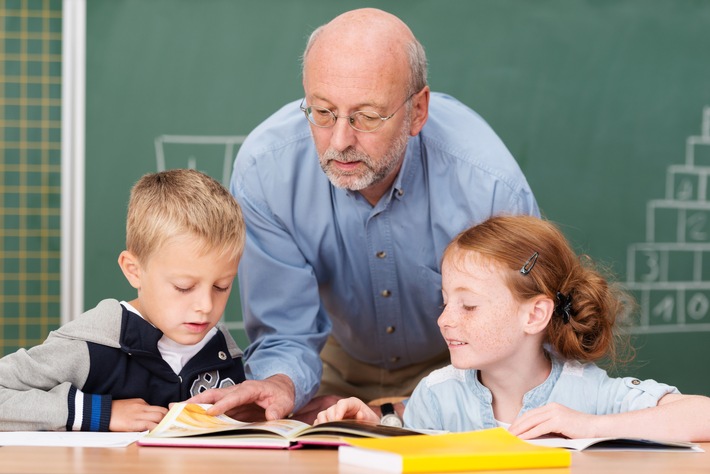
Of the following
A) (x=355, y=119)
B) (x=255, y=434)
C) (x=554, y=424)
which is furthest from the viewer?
(x=355, y=119)

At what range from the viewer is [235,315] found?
122 inches

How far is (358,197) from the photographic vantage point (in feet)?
7.19

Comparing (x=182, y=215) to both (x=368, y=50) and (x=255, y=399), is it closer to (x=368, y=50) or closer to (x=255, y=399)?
(x=255, y=399)

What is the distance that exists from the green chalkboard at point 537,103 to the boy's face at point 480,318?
1.54 metres

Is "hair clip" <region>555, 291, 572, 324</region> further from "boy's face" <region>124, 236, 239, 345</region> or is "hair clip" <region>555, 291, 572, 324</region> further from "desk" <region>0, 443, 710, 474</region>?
"boy's face" <region>124, 236, 239, 345</region>

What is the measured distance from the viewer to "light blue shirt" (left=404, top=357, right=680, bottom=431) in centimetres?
163

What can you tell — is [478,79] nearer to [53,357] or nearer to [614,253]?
[614,253]

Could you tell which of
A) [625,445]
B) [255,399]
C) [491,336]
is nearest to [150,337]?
[255,399]

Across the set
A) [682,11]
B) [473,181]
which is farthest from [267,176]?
[682,11]

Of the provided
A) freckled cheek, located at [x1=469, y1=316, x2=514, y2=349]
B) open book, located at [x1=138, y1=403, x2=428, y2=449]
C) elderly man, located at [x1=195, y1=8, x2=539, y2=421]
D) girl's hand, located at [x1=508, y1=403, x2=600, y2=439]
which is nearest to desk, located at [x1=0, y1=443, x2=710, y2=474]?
open book, located at [x1=138, y1=403, x2=428, y2=449]

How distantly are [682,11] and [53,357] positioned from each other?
2.57 m

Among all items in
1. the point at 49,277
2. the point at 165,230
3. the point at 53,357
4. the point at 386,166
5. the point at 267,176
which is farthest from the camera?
the point at 49,277

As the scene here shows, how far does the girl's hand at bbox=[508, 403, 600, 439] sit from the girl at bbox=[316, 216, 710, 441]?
16cm

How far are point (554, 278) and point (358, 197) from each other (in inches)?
24.2
